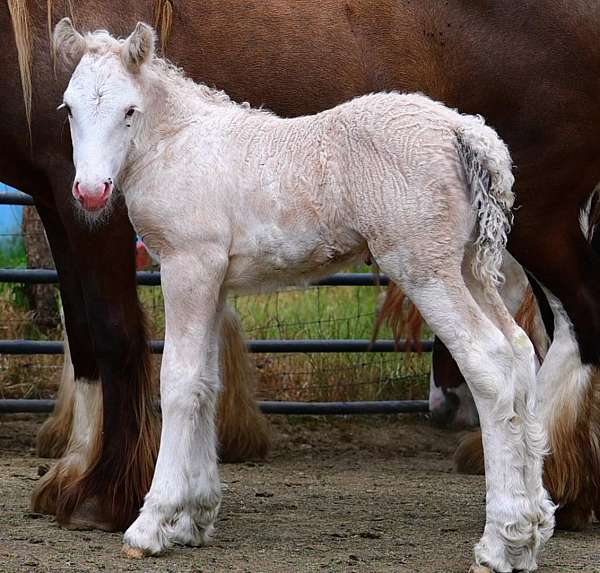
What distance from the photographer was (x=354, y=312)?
27.5 ft

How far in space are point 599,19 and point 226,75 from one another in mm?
1455

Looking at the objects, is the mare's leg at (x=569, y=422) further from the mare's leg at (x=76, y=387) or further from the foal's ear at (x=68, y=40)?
the foal's ear at (x=68, y=40)

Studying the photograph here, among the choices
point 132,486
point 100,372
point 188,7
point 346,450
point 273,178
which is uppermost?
point 188,7

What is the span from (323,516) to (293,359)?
2.83 meters

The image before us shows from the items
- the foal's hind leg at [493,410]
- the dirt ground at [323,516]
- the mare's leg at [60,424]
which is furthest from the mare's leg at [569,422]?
the mare's leg at [60,424]

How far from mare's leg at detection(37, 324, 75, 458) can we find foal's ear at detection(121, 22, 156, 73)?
84.2 inches

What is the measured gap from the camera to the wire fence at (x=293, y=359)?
7008 mm

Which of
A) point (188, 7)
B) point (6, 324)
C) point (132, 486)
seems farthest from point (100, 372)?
point (6, 324)

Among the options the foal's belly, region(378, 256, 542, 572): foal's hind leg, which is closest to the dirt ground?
region(378, 256, 542, 572): foal's hind leg

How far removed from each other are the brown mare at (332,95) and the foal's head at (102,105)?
60 cm

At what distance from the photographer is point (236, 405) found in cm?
604

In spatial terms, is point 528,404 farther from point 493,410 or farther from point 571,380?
point 571,380

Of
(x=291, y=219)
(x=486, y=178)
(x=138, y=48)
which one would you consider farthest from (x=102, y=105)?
(x=486, y=178)

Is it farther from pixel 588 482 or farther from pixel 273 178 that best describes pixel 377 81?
pixel 588 482
